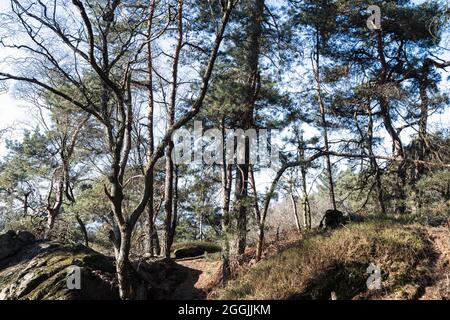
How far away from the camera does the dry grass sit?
7.29 meters

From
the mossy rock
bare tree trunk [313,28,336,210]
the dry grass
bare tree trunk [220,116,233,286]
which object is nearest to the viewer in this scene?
the dry grass

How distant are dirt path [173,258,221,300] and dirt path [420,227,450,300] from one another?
5713 millimetres

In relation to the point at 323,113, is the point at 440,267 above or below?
below

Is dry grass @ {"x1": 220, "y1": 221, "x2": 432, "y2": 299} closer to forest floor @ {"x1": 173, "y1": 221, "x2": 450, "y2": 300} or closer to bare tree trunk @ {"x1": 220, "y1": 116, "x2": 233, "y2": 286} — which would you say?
forest floor @ {"x1": 173, "y1": 221, "x2": 450, "y2": 300}

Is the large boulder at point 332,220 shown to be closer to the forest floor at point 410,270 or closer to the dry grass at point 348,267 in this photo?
the forest floor at point 410,270

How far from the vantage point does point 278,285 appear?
7781 millimetres

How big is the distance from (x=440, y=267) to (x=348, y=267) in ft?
5.71

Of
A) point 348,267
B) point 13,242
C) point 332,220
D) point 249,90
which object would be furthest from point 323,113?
point 13,242

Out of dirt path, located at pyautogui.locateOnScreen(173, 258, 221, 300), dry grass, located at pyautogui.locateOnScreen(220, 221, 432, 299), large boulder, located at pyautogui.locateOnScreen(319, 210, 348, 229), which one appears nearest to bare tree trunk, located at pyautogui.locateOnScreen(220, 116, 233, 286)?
dirt path, located at pyautogui.locateOnScreen(173, 258, 221, 300)

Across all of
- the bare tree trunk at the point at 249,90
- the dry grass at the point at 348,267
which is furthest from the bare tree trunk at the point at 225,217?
the dry grass at the point at 348,267

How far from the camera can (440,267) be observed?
23.8 feet

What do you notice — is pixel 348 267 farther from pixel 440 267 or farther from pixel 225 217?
pixel 225 217
